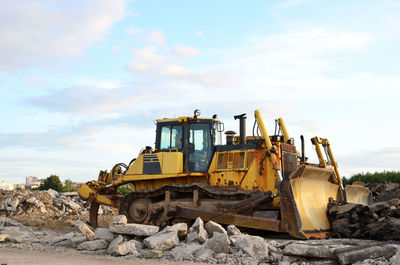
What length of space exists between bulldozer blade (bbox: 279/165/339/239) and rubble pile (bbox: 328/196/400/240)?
0.33 m

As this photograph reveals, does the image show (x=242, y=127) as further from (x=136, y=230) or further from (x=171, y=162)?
(x=136, y=230)

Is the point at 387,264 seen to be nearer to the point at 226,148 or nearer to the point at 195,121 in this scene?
the point at 226,148

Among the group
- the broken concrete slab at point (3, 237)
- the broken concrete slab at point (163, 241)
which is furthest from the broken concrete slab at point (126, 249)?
the broken concrete slab at point (3, 237)

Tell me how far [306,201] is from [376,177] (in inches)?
1067

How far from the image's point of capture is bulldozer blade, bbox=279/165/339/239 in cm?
1266

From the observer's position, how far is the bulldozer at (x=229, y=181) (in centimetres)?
1348

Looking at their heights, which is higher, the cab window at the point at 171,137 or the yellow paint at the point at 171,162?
the cab window at the point at 171,137

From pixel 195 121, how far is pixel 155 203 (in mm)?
2767

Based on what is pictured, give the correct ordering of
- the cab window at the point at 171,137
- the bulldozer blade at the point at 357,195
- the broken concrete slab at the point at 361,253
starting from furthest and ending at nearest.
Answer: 1. the bulldozer blade at the point at 357,195
2. the cab window at the point at 171,137
3. the broken concrete slab at the point at 361,253

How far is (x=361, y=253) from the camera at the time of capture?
33.5 ft

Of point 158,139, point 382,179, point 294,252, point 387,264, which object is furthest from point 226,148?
point 382,179

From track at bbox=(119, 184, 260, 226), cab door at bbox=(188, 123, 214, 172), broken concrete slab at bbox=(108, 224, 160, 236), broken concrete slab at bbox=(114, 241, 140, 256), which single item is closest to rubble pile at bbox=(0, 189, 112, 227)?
track at bbox=(119, 184, 260, 226)

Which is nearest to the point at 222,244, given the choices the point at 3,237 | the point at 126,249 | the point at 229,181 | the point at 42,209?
the point at 126,249

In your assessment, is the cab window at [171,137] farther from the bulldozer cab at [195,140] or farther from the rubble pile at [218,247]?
the rubble pile at [218,247]
